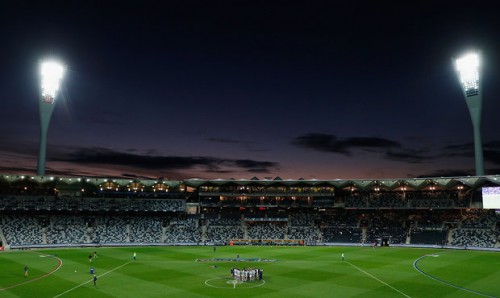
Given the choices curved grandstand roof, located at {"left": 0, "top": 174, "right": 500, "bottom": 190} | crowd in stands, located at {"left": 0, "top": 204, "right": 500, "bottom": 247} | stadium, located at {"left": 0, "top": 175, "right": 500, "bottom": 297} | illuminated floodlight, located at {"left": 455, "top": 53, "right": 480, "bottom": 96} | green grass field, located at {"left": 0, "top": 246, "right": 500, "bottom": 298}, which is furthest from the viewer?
crowd in stands, located at {"left": 0, "top": 204, "right": 500, "bottom": 247}

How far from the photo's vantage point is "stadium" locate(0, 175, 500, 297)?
4319 centimetres

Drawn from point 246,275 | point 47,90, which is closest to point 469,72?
point 246,275

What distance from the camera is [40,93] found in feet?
263

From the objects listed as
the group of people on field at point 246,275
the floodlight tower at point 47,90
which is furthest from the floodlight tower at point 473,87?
the floodlight tower at point 47,90

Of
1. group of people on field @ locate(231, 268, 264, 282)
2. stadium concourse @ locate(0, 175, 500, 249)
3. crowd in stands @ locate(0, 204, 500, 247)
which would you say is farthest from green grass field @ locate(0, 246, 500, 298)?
stadium concourse @ locate(0, 175, 500, 249)

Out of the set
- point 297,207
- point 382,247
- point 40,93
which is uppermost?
point 40,93

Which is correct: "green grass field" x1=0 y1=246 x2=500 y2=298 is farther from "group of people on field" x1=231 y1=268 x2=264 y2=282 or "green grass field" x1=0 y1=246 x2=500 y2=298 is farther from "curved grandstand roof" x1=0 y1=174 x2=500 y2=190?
"curved grandstand roof" x1=0 y1=174 x2=500 y2=190

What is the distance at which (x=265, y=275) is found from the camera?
156ft

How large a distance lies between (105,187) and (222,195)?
95.2 feet

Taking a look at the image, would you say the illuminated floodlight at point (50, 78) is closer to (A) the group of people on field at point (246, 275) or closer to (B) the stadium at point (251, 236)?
(B) the stadium at point (251, 236)

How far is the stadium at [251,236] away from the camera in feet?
142

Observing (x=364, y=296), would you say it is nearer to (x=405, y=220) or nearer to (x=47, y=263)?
(x=47, y=263)

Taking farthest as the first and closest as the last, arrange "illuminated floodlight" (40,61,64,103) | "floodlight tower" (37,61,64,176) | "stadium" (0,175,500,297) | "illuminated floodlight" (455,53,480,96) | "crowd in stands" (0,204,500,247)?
"crowd in stands" (0,204,500,247) < "floodlight tower" (37,61,64,176) < "illuminated floodlight" (40,61,64,103) < "illuminated floodlight" (455,53,480,96) < "stadium" (0,175,500,297)

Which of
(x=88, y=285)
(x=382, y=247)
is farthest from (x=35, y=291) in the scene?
(x=382, y=247)
